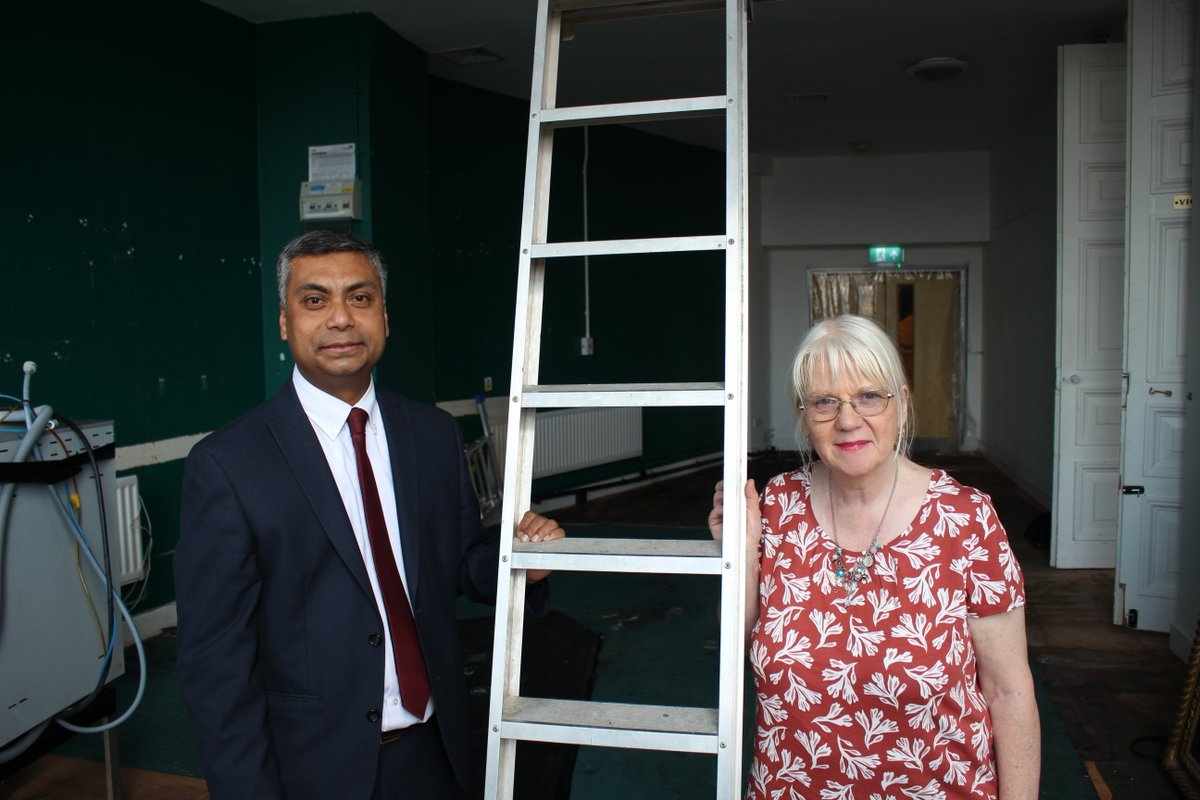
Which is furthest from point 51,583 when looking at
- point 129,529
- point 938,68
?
point 938,68

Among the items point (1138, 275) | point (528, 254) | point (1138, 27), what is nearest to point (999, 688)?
point (528, 254)

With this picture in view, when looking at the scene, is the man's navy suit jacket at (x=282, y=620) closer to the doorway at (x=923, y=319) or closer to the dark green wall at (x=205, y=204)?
the dark green wall at (x=205, y=204)

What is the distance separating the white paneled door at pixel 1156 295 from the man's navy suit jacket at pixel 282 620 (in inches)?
135

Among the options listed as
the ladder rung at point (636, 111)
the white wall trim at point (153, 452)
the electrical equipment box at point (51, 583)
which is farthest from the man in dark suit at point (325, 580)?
the white wall trim at point (153, 452)

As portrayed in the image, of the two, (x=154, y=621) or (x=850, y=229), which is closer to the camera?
(x=154, y=621)

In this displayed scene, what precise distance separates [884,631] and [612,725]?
0.45m

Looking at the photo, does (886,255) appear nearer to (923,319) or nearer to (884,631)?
(923,319)

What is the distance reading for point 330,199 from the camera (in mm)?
4109

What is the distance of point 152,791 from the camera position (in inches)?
101

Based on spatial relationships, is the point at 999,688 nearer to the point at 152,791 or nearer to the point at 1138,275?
the point at 152,791

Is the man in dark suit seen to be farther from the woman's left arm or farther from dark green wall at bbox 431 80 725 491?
dark green wall at bbox 431 80 725 491

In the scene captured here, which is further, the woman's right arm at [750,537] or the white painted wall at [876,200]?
the white painted wall at [876,200]

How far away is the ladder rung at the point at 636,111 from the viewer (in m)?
1.57

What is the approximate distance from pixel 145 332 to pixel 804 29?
3.56 m
